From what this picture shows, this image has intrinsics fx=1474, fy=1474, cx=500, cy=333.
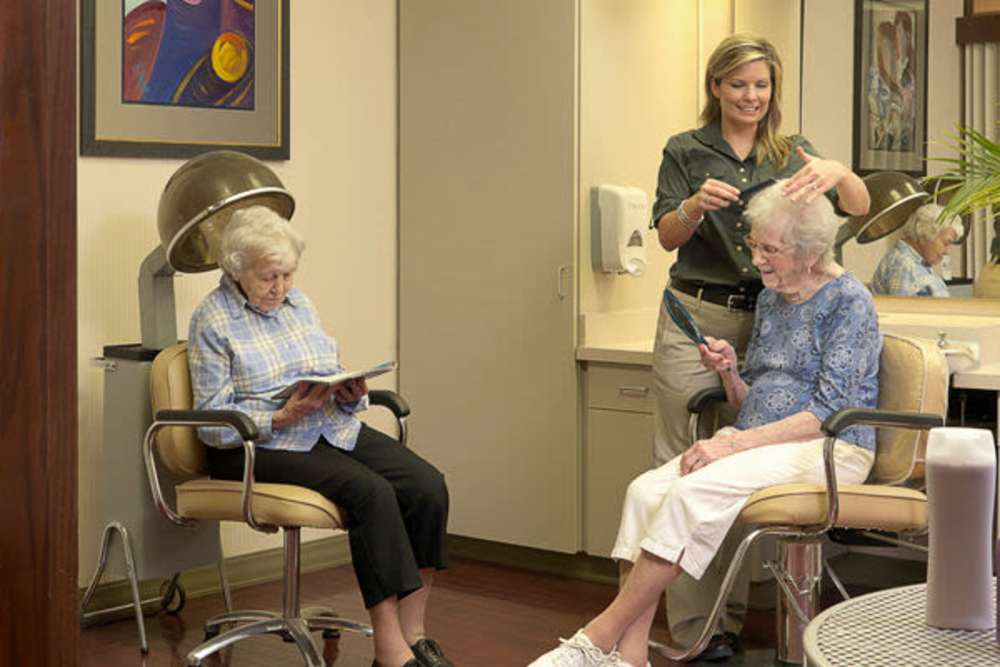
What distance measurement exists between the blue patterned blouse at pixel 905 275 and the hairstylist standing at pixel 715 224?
53cm

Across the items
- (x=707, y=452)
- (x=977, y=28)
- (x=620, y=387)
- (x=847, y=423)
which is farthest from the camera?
(x=620, y=387)

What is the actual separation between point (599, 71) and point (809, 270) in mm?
1452

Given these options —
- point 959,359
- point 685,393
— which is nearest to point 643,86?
point 685,393

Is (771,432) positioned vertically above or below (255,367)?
below

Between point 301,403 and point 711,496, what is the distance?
1042 mm

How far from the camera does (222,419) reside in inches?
141

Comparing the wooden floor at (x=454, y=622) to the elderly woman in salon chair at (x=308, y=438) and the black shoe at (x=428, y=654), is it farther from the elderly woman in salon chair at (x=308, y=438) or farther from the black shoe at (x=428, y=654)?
the elderly woman in salon chair at (x=308, y=438)

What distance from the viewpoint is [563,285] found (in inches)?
186

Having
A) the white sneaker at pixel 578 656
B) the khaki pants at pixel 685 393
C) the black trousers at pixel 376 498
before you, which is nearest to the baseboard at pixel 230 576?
the black trousers at pixel 376 498

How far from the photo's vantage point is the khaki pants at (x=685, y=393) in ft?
12.9

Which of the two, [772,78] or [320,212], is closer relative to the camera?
[772,78]

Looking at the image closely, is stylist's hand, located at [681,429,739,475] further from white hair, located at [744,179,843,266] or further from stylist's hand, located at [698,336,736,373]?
white hair, located at [744,179,843,266]

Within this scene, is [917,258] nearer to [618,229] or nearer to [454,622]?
[618,229]

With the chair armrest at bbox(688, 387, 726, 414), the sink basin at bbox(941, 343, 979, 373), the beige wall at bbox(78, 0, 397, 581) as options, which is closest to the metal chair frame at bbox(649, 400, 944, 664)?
the chair armrest at bbox(688, 387, 726, 414)
